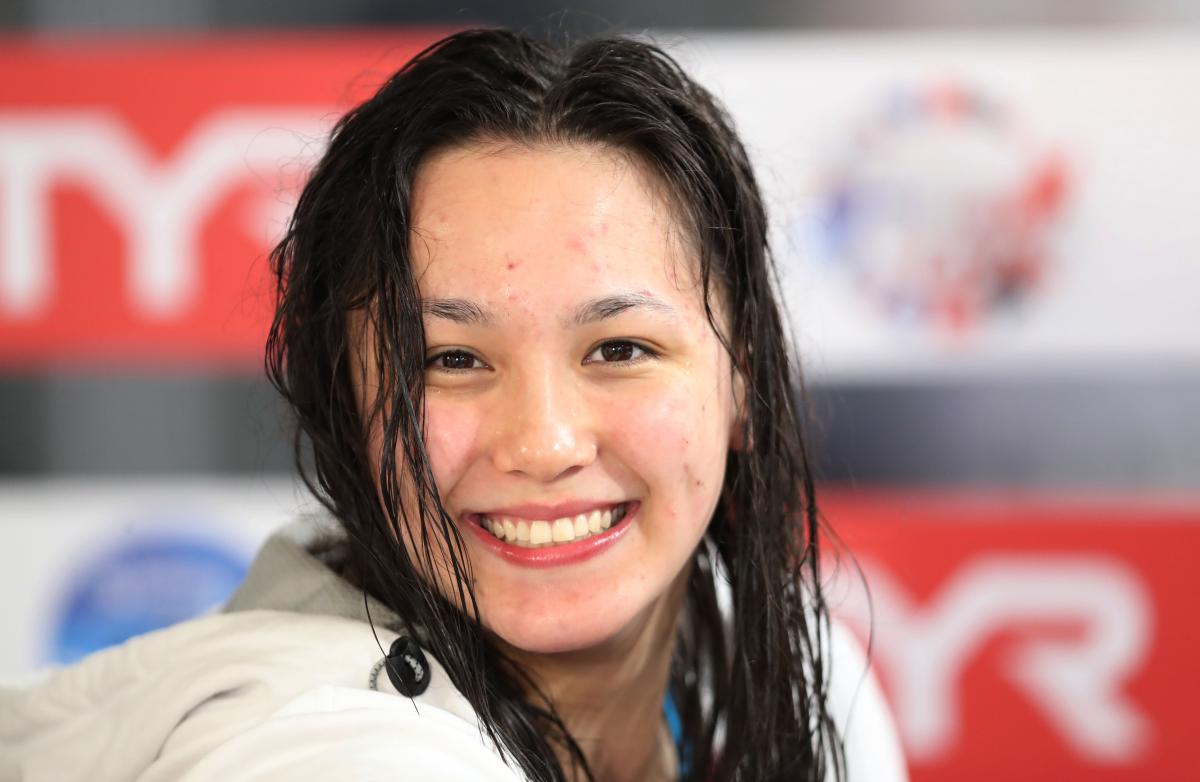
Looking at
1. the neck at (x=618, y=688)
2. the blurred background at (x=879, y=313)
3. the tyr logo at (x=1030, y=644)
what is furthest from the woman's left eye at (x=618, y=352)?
the tyr logo at (x=1030, y=644)

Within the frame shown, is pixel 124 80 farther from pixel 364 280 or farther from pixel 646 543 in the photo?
pixel 646 543

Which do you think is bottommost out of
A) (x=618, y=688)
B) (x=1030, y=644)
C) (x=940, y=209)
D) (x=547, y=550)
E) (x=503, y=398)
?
(x=1030, y=644)

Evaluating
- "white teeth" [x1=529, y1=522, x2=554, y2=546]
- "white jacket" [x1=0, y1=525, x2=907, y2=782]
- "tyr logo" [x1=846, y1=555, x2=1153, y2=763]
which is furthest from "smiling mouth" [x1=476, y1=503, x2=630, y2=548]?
"tyr logo" [x1=846, y1=555, x2=1153, y2=763]

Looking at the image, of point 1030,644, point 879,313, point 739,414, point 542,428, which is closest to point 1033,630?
point 1030,644

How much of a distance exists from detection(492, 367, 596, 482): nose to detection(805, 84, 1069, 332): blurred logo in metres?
1.26

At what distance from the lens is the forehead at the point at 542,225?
0.86 meters

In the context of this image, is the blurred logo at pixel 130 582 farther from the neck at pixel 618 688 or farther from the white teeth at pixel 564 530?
the white teeth at pixel 564 530

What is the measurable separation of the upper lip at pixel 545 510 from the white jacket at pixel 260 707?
115 millimetres

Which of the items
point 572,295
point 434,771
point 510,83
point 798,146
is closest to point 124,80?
point 798,146

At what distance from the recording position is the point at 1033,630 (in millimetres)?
2072

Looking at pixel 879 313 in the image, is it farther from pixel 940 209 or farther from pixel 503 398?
pixel 503 398

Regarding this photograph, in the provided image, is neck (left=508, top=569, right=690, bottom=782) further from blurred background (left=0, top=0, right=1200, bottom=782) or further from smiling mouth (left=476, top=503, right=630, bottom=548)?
blurred background (left=0, top=0, right=1200, bottom=782)

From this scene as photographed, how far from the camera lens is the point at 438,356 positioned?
88 centimetres

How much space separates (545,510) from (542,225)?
0.69 ft
